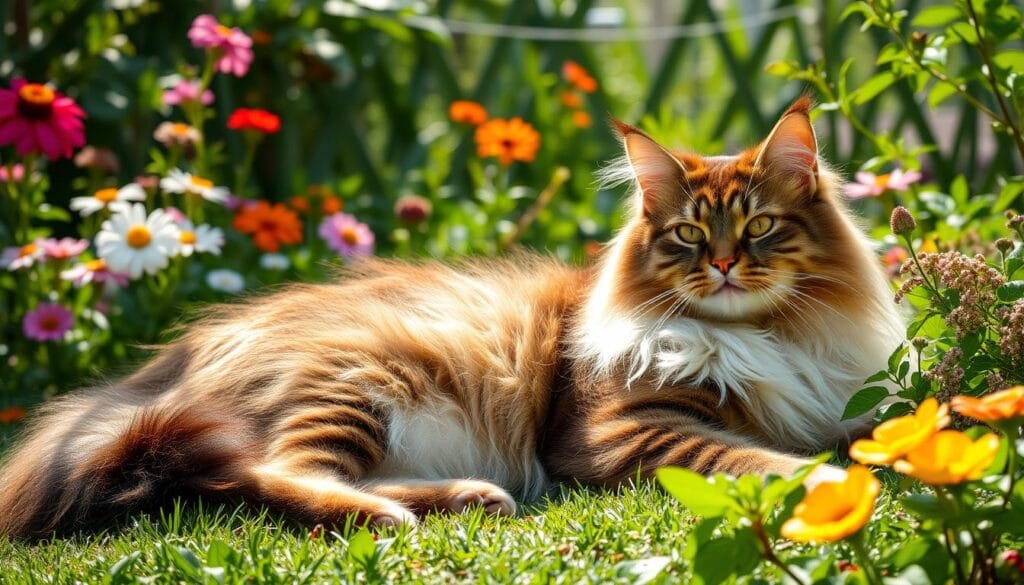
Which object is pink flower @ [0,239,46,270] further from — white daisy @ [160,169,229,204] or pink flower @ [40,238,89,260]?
white daisy @ [160,169,229,204]

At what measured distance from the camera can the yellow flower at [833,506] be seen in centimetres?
127

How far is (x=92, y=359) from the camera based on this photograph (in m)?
3.72

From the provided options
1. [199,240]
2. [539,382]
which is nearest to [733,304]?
[539,382]

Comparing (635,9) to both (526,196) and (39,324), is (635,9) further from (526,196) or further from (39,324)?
(39,324)

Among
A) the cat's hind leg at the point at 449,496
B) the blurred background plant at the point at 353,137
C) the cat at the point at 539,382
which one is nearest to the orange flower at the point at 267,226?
the blurred background plant at the point at 353,137

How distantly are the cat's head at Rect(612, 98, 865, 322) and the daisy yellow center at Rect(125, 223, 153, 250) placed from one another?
1623mm

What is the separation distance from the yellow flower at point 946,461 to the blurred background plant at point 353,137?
2.83ft

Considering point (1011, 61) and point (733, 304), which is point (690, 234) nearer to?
point (733, 304)

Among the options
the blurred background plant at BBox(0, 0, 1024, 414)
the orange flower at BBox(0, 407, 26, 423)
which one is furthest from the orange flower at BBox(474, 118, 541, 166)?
the orange flower at BBox(0, 407, 26, 423)

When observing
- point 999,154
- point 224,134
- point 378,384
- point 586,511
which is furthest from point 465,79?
point 586,511

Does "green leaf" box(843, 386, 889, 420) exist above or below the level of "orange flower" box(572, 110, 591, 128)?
below

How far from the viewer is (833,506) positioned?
4.29 ft

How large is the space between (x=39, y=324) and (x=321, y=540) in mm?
1908

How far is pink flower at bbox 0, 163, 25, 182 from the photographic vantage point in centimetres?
357
